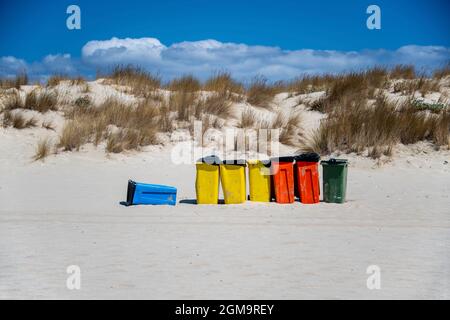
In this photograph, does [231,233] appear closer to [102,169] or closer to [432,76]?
[102,169]

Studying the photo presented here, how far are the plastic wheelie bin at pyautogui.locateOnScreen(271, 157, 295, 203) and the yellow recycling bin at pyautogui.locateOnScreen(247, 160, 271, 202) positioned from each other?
12 centimetres

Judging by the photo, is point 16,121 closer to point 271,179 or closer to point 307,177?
point 271,179

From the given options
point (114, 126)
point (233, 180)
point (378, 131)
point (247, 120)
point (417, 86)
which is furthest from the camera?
point (417, 86)

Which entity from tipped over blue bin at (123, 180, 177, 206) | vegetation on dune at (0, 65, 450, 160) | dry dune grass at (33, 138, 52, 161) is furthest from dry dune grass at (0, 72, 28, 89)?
tipped over blue bin at (123, 180, 177, 206)

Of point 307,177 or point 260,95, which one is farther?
point 260,95

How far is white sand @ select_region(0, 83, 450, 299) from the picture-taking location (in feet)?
18.7

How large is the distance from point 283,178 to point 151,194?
2112mm

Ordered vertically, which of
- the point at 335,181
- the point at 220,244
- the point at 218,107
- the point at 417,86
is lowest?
the point at 220,244

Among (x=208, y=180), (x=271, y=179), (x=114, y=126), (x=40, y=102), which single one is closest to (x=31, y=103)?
(x=40, y=102)

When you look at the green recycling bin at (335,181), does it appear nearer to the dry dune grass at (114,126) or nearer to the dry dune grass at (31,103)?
the dry dune grass at (114,126)

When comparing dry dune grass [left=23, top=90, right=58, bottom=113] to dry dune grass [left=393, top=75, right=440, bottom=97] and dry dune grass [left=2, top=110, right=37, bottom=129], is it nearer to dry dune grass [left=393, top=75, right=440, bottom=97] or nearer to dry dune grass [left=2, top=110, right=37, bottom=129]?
dry dune grass [left=2, top=110, right=37, bottom=129]

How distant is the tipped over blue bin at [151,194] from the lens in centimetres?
1010

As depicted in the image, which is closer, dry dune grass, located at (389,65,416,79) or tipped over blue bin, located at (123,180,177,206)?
tipped over blue bin, located at (123,180,177,206)

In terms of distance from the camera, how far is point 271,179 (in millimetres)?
10445
